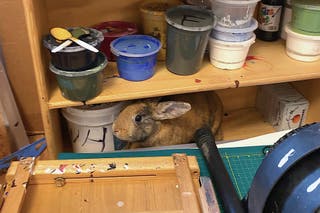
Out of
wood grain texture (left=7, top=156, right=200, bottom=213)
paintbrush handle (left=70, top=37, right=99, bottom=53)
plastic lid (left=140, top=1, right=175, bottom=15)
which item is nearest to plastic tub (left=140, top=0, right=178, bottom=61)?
plastic lid (left=140, top=1, right=175, bottom=15)

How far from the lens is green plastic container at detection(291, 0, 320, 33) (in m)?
0.95

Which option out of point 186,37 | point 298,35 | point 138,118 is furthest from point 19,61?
point 298,35

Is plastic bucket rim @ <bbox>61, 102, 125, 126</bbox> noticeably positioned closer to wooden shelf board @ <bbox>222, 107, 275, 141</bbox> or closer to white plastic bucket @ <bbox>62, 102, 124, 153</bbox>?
white plastic bucket @ <bbox>62, 102, 124, 153</bbox>

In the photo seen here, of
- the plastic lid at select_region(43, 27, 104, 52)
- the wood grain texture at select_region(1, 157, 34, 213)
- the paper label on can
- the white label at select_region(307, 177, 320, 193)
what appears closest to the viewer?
the white label at select_region(307, 177, 320, 193)

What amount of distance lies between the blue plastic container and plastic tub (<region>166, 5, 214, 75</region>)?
44 millimetres

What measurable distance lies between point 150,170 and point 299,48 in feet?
1.69

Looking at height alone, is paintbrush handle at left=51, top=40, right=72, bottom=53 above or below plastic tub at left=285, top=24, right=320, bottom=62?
above

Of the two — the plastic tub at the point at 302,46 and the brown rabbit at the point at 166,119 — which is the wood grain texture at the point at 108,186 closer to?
the brown rabbit at the point at 166,119

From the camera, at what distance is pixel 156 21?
3.27 feet

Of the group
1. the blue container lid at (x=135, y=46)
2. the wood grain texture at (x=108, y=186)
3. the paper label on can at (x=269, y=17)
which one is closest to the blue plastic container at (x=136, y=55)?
the blue container lid at (x=135, y=46)

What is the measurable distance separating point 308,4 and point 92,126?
0.61m

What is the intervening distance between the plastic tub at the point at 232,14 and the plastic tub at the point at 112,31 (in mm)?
216

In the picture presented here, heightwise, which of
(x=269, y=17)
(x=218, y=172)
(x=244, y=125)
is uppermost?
(x=269, y=17)

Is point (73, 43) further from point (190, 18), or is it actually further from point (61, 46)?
point (190, 18)
